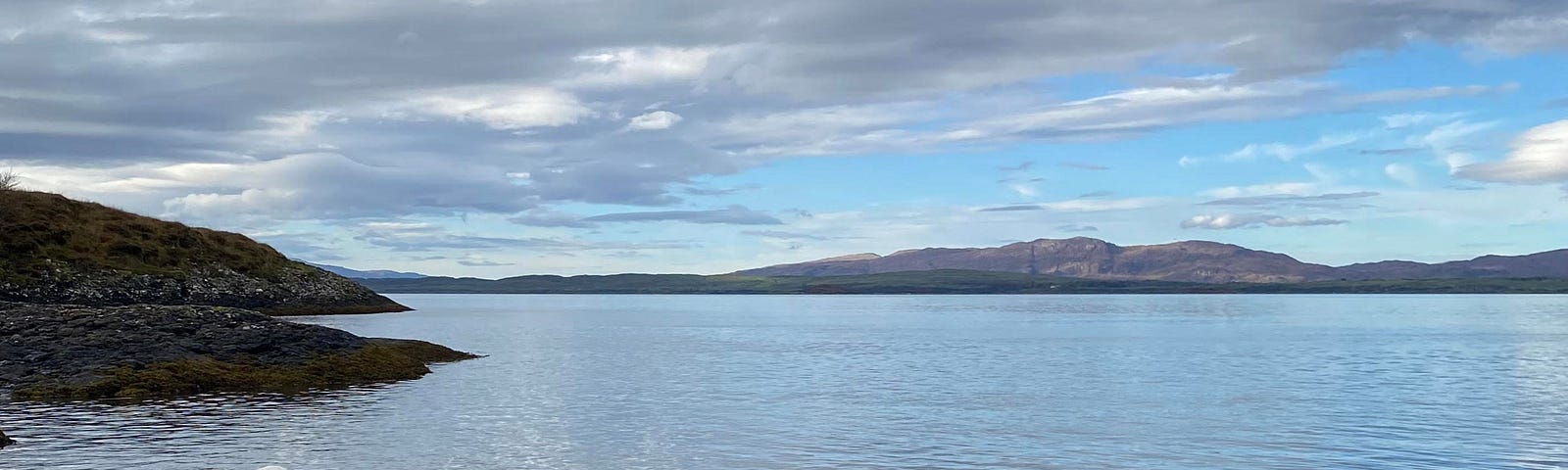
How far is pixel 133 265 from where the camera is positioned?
114000mm

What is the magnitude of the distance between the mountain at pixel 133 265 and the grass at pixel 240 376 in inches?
2486

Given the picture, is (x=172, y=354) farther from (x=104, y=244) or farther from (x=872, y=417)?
(x=104, y=244)

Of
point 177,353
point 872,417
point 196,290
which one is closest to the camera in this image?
point 872,417

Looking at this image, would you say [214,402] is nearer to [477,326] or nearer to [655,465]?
[655,465]

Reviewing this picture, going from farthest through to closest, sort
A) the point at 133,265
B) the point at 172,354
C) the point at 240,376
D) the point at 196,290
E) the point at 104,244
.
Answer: the point at 104,244 → the point at 133,265 → the point at 196,290 → the point at 172,354 → the point at 240,376

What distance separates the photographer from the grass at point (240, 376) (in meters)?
40.8

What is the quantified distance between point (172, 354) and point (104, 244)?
8330 cm

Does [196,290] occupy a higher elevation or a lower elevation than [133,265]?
lower

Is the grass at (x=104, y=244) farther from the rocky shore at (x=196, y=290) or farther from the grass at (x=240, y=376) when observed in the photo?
the grass at (x=240, y=376)

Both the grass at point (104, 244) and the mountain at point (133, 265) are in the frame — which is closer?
the mountain at point (133, 265)

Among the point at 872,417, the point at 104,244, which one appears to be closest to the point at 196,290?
the point at 104,244

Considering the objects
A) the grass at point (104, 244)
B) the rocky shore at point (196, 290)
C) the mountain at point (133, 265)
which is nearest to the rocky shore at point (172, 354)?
the rocky shore at point (196, 290)

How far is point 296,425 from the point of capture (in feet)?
112

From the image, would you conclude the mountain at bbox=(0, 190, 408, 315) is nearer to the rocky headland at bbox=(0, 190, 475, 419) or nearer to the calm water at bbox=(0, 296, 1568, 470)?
the rocky headland at bbox=(0, 190, 475, 419)
